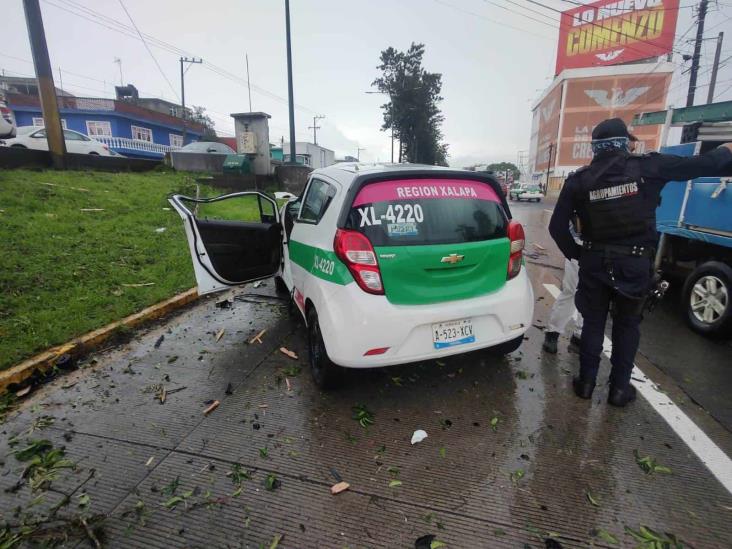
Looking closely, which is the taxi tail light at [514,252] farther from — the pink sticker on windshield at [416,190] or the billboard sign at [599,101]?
the billboard sign at [599,101]

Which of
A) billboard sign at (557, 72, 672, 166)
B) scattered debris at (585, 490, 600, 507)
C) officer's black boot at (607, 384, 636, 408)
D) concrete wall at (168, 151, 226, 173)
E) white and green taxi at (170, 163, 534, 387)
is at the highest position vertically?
billboard sign at (557, 72, 672, 166)

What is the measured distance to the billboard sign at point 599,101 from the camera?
60625mm

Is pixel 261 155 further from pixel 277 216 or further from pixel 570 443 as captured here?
pixel 570 443

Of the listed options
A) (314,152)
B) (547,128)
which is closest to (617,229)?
(314,152)

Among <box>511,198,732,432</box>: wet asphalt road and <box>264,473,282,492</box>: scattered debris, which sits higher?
<box>511,198,732,432</box>: wet asphalt road

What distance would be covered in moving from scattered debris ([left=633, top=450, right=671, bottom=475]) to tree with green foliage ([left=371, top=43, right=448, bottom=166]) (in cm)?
4622

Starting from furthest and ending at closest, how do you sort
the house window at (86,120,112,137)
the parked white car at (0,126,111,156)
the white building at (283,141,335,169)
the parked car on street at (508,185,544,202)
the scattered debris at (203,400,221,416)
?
the white building at (283,141,335,169) → the house window at (86,120,112,137) → the parked car on street at (508,185,544,202) → the parked white car at (0,126,111,156) → the scattered debris at (203,400,221,416)

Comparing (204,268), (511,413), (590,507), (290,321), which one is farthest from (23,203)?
(590,507)

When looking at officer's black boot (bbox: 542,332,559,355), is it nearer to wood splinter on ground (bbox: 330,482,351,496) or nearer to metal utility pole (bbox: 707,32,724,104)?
wood splinter on ground (bbox: 330,482,351,496)

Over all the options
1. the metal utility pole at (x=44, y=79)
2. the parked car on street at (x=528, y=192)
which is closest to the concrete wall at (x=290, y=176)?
the metal utility pole at (x=44, y=79)

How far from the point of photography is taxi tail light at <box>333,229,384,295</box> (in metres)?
2.75

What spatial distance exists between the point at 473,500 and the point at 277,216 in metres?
3.65

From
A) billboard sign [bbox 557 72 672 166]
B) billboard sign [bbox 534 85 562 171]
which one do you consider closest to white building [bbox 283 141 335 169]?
billboard sign [bbox 534 85 562 171]

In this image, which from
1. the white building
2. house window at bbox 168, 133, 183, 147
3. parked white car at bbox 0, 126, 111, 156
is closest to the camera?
parked white car at bbox 0, 126, 111, 156
